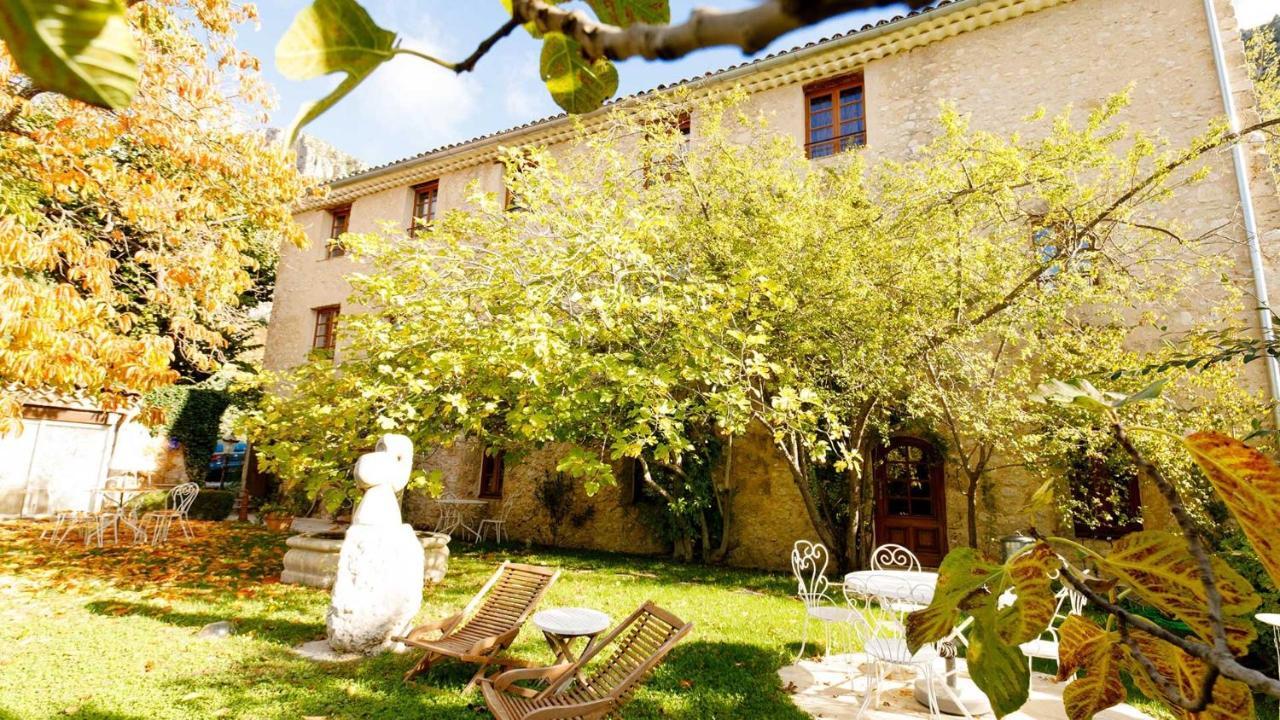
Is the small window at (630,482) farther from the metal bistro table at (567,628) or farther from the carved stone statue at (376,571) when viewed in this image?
the metal bistro table at (567,628)

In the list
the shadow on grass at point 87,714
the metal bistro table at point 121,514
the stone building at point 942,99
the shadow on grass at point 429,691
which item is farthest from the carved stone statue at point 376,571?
the metal bistro table at point 121,514

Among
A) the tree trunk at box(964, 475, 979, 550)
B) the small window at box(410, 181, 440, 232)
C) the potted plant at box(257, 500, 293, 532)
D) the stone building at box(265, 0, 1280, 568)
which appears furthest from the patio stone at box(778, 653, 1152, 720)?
the small window at box(410, 181, 440, 232)

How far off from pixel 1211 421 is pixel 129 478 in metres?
20.5

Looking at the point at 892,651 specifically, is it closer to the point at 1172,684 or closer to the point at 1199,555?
the point at 1172,684

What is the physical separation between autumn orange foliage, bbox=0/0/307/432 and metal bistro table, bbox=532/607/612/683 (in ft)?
12.8

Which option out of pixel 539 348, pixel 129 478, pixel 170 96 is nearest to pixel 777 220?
pixel 539 348

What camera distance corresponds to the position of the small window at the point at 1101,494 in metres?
7.96

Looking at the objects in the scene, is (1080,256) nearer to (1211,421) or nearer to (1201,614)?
(1211,421)

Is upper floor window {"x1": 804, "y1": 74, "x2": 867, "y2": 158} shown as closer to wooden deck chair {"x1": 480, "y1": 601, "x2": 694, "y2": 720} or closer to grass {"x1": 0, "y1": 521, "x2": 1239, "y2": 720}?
grass {"x1": 0, "y1": 521, "x2": 1239, "y2": 720}

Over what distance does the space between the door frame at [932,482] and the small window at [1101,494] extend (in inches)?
67.4

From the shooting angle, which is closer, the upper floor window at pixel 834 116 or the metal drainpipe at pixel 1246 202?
the metal drainpipe at pixel 1246 202

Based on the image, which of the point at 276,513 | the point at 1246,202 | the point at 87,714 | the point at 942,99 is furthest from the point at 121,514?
the point at 1246,202

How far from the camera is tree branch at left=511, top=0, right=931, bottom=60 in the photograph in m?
0.25

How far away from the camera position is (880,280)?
7.34 m
